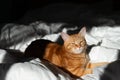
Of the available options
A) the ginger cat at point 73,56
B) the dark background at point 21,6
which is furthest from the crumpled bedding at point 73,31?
the dark background at point 21,6

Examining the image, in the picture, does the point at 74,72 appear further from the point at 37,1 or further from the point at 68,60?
the point at 37,1

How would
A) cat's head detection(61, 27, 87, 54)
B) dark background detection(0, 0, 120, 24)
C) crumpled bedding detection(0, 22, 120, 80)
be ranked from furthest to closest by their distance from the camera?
dark background detection(0, 0, 120, 24) < crumpled bedding detection(0, 22, 120, 80) < cat's head detection(61, 27, 87, 54)

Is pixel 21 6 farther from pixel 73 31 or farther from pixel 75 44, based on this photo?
pixel 75 44

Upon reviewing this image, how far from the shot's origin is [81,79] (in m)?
1.23

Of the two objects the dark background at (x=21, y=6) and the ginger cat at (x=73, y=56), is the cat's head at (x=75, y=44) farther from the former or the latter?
the dark background at (x=21, y=6)

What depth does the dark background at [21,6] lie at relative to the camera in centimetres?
238

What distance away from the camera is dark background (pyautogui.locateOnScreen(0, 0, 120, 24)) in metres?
2.38

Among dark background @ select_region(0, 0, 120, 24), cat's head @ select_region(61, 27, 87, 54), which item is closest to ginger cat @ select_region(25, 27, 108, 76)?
cat's head @ select_region(61, 27, 87, 54)

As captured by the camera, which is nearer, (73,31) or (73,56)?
(73,56)

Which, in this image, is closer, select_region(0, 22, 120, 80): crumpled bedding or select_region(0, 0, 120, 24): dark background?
select_region(0, 22, 120, 80): crumpled bedding

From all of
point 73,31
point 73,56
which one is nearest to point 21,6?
point 73,31

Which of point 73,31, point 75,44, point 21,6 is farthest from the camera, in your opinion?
point 21,6

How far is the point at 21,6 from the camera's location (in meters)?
2.49

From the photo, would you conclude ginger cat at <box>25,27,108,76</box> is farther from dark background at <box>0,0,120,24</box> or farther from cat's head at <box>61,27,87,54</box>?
dark background at <box>0,0,120,24</box>
